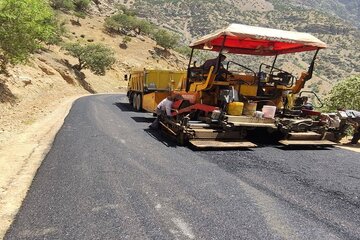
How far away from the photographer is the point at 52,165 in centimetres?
748

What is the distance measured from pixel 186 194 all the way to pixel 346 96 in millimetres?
12160

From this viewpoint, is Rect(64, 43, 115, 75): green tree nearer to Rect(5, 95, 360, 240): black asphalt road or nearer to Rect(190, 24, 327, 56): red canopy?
Rect(190, 24, 327, 56): red canopy

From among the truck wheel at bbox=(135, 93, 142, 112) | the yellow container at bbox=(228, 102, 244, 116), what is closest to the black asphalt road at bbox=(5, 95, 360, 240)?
the yellow container at bbox=(228, 102, 244, 116)

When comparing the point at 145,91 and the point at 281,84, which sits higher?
the point at 281,84

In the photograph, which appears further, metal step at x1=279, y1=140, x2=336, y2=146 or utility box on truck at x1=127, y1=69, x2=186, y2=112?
utility box on truck at x1=127, y1=69, x2=186, y2=112

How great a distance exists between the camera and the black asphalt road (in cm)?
468

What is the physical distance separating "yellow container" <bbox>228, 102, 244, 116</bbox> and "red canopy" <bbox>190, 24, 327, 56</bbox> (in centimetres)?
168

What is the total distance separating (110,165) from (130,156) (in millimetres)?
914

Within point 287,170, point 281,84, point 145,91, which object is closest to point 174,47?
point 145,91

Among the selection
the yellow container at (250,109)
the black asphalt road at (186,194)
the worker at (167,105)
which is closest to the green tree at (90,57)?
the worker at (167,105)

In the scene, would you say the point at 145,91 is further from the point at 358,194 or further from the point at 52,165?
the point at 358,194

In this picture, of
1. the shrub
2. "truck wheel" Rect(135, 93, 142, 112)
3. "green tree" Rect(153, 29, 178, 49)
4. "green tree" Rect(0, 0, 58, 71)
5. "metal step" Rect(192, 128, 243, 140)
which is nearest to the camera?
"metal step" Rect(192, 128, 243, 140)

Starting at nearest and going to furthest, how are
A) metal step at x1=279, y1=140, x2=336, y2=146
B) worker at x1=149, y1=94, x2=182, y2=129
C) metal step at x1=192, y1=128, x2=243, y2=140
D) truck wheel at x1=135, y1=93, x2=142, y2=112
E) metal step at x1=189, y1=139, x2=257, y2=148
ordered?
metal step at x1=189, y1=139, x2=257, y2=148 < metal step at x1=192, y1=128, x2=243, y2=140 < metal step at x1=279, y1=140, x2=336, y2=146 < worker at x1=149, y1=94, x2=182, y2=129 < truck wheel at x1=135, y1=93, x2=142, y2=112

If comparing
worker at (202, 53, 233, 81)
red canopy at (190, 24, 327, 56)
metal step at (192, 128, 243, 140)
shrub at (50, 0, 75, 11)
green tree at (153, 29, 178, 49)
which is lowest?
metal step at (192, 128, 243, 140)
